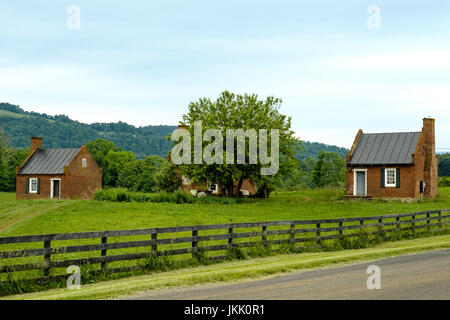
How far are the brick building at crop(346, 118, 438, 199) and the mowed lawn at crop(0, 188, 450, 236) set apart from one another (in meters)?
1.68

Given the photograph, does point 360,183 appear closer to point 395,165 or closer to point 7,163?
point 395,165

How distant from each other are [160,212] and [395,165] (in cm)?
2186

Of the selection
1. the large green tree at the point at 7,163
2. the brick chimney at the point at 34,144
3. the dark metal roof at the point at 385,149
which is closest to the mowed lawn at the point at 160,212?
the dark metal roof at the point at 385,149

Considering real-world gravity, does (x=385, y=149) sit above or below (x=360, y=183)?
above

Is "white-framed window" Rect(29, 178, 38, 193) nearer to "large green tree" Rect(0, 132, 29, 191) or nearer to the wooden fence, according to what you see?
"large green tree" Rect(0, 132, 29, 191)

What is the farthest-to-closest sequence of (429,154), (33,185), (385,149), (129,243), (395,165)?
(33,185) < (429,154) < (385,149) < (395,165) < (129,243)

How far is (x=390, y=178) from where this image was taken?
147 ft

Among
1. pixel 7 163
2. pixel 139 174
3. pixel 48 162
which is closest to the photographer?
pixel 48 162

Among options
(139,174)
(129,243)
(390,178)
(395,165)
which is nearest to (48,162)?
(139,174)

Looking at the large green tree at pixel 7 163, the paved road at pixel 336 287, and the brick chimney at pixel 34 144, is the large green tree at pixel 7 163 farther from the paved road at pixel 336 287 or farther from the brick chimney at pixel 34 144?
the paved road at pixel 336 287

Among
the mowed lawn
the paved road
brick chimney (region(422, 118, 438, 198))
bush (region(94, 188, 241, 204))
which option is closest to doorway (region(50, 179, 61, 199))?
the mowed lawn

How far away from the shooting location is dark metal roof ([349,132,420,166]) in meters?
44.8

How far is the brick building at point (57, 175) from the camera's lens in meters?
56.5
